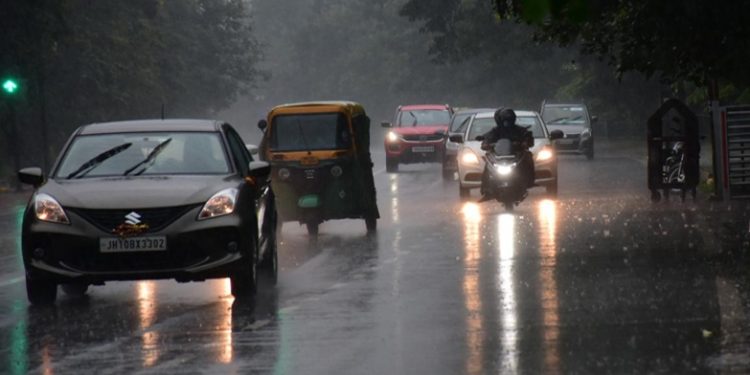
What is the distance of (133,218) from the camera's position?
13789 millimetres

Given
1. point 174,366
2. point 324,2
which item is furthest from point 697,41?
point 324,2

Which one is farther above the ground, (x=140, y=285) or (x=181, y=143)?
(x=181, y=143)

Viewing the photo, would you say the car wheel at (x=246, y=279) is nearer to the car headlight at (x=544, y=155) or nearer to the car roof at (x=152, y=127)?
the car roof at (x=152, y=127)

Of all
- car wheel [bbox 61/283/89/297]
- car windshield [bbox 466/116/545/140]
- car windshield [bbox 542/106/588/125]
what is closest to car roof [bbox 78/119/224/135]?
car wheel [bbox 61/283/89/297]

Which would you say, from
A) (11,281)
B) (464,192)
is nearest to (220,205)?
(11,281)

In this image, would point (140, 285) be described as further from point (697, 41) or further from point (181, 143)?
point (697, 41)

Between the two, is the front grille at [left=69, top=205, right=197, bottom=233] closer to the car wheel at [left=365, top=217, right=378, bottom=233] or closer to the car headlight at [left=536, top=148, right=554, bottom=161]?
the car wheel at [left=365, top=217, right=378, bottom=233]

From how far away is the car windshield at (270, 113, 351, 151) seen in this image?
74.3ft

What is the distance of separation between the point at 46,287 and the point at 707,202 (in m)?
14.8

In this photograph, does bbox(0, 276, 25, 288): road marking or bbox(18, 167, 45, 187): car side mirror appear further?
bbox(0, 276, 25, 288): road marking

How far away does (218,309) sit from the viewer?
540 inches

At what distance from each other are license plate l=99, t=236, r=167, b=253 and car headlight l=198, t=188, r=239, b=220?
0.46 metres

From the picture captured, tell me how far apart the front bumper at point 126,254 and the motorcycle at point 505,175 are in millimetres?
12425

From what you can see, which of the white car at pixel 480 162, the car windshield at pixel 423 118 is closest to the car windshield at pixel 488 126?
the white car at pixel 480 162
